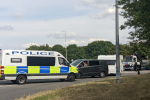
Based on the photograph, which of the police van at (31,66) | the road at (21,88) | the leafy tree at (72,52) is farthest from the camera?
the leafy tree at (72,52)

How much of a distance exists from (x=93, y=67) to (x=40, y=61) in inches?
276

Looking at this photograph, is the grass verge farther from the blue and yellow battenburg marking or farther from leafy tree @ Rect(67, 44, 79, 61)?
leafy tree @ Rect(67, 44, 79, 61)

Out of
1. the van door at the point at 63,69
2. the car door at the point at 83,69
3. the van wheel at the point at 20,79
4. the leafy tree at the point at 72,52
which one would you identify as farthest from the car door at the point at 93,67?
the leafy tree at the point at 72,52

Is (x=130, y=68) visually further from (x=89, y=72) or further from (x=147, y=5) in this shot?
(x=147, y=5)

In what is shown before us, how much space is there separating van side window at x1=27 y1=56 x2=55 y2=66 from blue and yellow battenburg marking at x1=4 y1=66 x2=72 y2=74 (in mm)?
238

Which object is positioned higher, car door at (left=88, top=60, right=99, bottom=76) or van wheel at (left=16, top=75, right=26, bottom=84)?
car door at (left=88, top=60, right=99, bottom=76)

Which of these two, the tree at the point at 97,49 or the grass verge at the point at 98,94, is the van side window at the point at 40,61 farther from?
the tree at the point at 97,49

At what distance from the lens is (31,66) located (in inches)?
662

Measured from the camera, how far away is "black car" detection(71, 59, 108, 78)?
21734mm

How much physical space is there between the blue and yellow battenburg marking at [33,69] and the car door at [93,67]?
4.41 metres

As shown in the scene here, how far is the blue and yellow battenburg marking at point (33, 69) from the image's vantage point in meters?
16.0

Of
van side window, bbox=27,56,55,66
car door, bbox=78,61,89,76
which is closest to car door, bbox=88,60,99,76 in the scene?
car door, bbox=78,61,89,76

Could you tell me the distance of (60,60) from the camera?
1806cm

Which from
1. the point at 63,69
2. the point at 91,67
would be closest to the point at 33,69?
the point at 63,69
